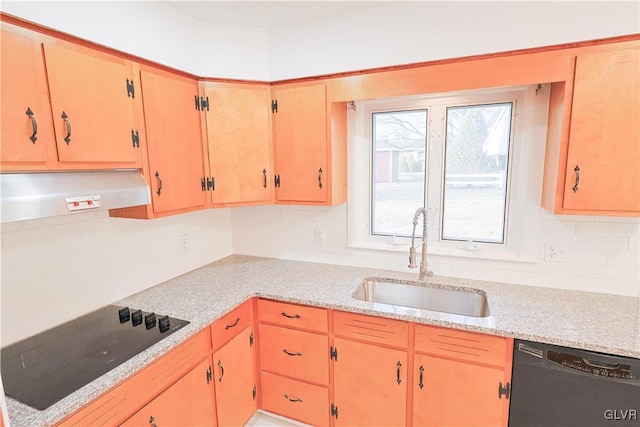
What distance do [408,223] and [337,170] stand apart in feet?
2.06

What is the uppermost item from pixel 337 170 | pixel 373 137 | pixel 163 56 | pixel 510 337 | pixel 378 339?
pixel 163 56

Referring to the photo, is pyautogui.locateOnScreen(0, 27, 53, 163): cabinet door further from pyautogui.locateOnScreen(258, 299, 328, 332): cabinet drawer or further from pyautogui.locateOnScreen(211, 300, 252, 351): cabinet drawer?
pyautogui.locateOnScreen(258, 299, 328, 332): cabinet drawer

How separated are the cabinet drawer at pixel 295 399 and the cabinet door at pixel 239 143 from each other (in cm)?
116

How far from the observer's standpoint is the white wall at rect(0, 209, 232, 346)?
139 centimetres

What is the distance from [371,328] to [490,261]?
90cm

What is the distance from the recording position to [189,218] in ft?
7.57

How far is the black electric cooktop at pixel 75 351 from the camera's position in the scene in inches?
44.9

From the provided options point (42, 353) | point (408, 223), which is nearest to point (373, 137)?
point (408, 223)

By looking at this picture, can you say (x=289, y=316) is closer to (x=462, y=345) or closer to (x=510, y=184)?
(x=462, y=345)

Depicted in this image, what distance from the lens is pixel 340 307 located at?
173 cm

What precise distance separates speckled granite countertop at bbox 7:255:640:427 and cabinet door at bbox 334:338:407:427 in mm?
251

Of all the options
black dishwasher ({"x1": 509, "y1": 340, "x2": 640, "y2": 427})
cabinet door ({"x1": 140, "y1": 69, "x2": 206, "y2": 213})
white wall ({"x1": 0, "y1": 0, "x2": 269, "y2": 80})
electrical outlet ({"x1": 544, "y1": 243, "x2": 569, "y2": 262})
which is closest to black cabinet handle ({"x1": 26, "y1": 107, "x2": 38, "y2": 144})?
white wall ({"x1": 0, "y1": 0, "x2": 269, "y2": 80})

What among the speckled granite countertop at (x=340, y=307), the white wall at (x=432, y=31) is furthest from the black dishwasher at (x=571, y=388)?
the white wall at (x=432, y=31)

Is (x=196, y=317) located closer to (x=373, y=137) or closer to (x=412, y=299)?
(x=412, y=299)
